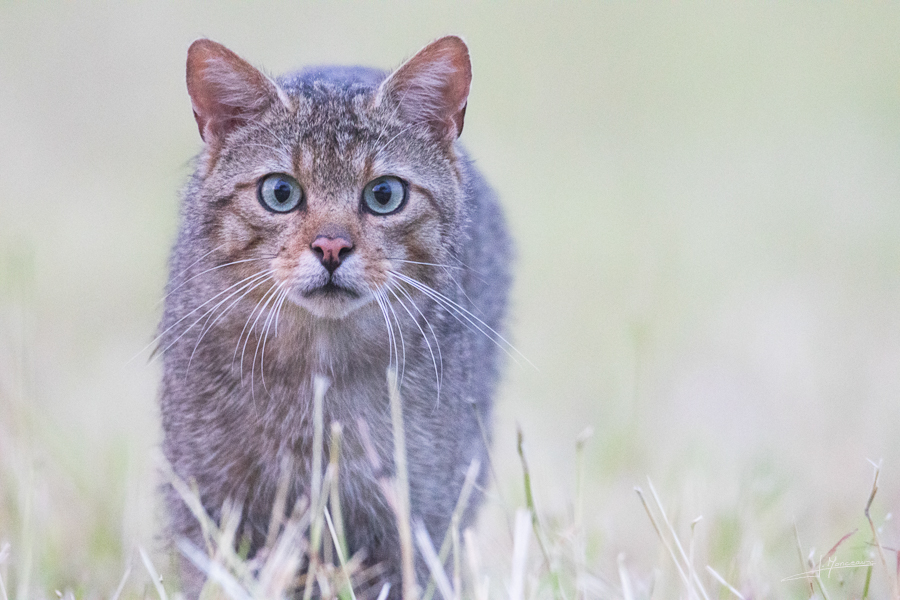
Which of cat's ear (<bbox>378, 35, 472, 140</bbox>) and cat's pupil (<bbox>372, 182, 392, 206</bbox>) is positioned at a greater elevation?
cat's ear (<bbox>378, 35, 472, 140</bbox>)

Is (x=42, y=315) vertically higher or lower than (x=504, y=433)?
higher

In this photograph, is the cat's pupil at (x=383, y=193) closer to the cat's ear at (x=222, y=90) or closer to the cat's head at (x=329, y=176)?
the cat's head at (x=329, y=176)

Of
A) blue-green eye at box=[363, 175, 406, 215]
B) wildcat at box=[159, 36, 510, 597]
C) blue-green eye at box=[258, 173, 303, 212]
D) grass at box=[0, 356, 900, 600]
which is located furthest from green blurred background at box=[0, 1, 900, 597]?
blue-green eye at box=[363, 175, 406, 215]

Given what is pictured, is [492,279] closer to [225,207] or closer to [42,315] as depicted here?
[225,207]

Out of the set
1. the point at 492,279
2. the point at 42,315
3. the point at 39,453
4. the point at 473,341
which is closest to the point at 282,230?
the point at 473,341

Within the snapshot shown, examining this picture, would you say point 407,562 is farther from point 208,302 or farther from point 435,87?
point 435,87

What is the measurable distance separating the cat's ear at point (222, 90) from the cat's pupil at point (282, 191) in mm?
276

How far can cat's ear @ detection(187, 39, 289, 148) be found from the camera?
318 centimetres

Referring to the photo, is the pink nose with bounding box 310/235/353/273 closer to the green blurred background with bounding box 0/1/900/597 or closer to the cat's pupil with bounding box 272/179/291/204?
the cat's pupil with bounding box 272/179/291/204

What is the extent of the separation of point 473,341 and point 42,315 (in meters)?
3.17

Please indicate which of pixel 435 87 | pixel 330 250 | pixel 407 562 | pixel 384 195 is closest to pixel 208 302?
pixel 330 250

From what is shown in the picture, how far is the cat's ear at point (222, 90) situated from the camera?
10.4 feet

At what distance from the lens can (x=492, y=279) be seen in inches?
163

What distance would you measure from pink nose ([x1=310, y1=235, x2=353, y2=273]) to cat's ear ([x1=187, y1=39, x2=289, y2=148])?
0.54 m
